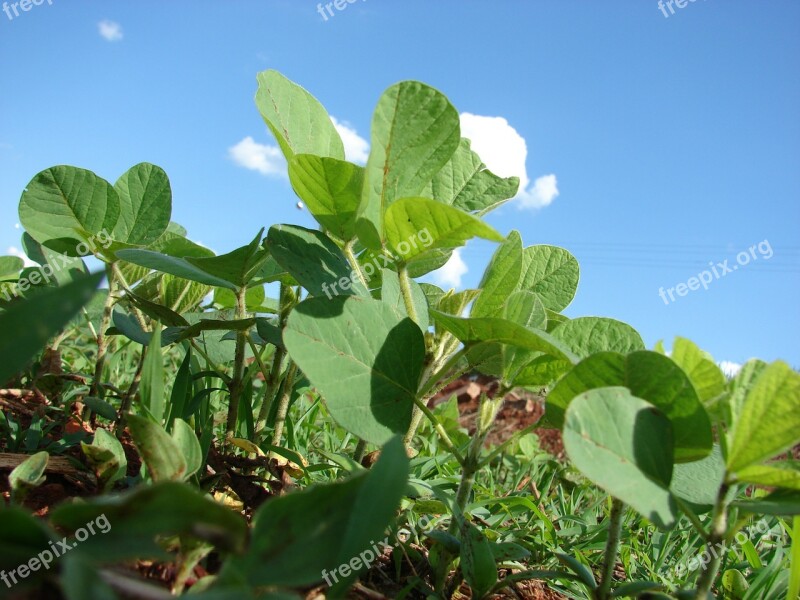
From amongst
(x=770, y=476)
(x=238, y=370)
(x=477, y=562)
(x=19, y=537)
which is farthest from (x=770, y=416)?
(x=238, y=370)

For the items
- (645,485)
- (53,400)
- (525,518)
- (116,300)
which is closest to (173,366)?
(53,400)

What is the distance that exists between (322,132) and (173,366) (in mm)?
2466

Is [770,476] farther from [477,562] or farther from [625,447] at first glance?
[477,562]

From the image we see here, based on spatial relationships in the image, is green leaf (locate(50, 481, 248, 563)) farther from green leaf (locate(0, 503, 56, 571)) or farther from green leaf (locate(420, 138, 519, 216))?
green leaf (locate(420, 138, 519, 216))

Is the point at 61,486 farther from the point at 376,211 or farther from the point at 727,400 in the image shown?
the point at 727,400

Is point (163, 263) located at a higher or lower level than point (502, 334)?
higher

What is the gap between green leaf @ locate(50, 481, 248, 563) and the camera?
54 centimetres

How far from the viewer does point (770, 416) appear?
745 millimetres

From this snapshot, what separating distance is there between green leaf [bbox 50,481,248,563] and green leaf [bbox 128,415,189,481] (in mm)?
172

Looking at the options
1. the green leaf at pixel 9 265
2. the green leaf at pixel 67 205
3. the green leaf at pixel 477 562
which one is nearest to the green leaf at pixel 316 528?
the green leaf at pixel 477 562

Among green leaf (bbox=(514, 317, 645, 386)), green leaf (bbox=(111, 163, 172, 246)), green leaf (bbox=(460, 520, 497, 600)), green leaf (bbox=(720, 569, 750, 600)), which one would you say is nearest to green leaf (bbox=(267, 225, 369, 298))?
green leaf (bbox=(514, 317, 645, 386))

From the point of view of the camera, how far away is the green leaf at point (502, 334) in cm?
83

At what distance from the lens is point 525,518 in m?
1.72

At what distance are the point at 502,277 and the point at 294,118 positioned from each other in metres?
0.44
